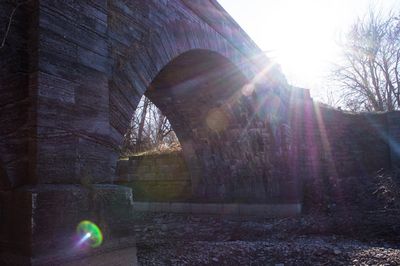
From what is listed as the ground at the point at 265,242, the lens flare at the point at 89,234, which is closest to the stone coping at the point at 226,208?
the ground at the point at 265,242

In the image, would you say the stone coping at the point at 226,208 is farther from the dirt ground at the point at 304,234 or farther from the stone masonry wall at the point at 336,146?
the stone masonry wall at the point at 336,146

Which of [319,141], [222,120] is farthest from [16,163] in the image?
[319,141]

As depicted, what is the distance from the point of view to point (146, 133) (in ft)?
69.5

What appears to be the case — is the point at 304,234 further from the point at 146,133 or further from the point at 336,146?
the point at 146,133

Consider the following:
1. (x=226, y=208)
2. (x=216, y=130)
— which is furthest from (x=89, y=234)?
(x=226, y=208)

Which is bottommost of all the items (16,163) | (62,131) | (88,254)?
(88,254)

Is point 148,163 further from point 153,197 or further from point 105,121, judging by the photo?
point 105,121

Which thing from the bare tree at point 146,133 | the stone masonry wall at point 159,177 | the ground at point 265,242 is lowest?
the ground at point 265,242

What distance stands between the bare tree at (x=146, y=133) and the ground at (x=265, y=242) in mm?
9695

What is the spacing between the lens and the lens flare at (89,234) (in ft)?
9.11

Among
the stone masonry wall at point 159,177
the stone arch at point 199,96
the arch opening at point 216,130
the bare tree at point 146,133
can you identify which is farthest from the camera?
the bare tree at point 146,133

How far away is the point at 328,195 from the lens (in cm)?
1020

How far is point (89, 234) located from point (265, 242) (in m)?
4.38

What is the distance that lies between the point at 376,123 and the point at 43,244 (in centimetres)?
1165
